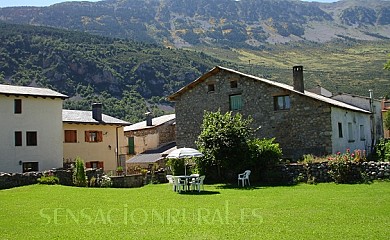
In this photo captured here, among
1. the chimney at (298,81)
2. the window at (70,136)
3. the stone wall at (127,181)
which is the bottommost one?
the stone wall at (127,181)

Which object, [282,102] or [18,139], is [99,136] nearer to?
[18,139]

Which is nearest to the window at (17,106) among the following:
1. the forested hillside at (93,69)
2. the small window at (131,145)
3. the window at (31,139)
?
the window at (31,139)

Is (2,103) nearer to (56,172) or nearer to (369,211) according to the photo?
(56,172)

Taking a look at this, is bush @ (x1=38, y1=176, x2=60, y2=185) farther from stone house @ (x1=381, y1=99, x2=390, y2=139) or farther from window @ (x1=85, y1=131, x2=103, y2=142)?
stone house @ (x1=381, y1=99, x2=390, y2=139)

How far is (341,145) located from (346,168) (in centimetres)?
758

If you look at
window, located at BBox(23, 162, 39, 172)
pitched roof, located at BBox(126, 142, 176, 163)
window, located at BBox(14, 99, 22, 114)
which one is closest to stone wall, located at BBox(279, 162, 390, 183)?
pitched roof, located at BBox(126, 142, 176, 163)

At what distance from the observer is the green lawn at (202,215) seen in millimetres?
10492

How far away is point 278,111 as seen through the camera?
29.7 meters

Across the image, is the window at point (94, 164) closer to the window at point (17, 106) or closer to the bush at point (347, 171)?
the window at point (17, 106)

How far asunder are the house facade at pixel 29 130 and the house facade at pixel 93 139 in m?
Result: 2.57

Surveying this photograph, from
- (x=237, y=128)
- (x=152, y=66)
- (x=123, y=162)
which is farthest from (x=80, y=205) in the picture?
(x=152, y=66)

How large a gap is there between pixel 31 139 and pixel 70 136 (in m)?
5.21

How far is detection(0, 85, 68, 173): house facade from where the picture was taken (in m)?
31.3

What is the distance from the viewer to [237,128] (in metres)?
25.7
